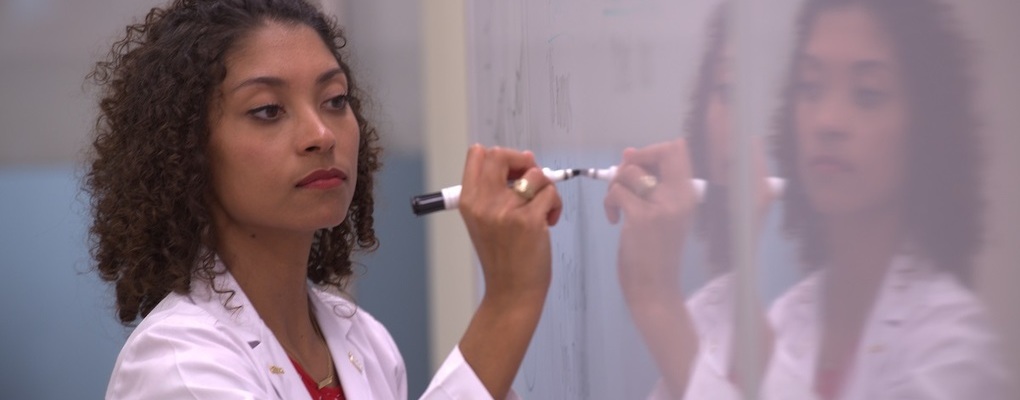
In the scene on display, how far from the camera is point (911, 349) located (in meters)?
0.53

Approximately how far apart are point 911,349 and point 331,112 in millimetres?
576

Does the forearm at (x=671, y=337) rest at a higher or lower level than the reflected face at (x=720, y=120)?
lower

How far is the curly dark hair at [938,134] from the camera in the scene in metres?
0.49

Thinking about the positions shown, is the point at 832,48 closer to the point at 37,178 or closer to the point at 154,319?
the point at 154,319

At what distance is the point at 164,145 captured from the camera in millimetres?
957

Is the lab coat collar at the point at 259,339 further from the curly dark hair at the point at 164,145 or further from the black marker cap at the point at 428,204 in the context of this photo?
the black marker cap at the point at 428,204

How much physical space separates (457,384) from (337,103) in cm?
32

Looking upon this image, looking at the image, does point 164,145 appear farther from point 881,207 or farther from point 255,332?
point 881,207

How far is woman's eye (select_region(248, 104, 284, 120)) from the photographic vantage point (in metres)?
0.92

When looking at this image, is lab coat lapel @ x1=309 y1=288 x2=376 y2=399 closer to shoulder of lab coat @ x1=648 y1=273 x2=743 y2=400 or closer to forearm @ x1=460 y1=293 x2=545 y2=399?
forearm @ x1=460 y1=293 x2=545 y2=399

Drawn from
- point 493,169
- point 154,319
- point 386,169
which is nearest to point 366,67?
point 386,169

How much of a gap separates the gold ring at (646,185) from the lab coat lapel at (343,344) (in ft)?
1.20

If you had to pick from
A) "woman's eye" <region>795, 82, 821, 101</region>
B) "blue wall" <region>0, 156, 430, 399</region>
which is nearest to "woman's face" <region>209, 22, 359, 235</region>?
"woman's eye" <region>795, 82, 821, 101</region>

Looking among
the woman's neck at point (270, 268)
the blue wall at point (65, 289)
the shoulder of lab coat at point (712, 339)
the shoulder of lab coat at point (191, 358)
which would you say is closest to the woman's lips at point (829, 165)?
the shoulder of lab coat at point (712, 339)
